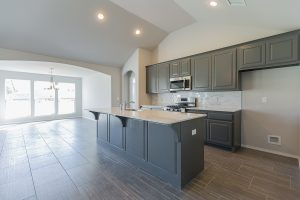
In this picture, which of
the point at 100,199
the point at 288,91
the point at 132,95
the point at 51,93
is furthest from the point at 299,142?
the point at 51,93

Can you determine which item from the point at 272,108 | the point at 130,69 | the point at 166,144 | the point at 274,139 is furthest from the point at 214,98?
the point at 130,69

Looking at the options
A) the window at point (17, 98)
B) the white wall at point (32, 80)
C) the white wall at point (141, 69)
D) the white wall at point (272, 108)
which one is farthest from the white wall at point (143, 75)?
the window at point (17, 98)

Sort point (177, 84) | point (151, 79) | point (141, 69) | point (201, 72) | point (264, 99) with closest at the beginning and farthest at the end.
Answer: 1. point (264, 99)
2. point (201, 72)
3. point (177, 84)
4. point (151, 79)
5. point (141, 69)

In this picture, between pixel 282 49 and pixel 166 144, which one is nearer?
pixel 166 144

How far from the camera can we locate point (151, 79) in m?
5.43

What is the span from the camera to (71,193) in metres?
1.90

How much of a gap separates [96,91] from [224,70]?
5.86 meters

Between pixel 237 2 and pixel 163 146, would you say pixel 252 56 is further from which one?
pixel 163 146

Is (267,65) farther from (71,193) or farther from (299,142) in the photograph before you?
(71,193)

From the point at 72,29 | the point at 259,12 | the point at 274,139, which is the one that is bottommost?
the point at 274,139

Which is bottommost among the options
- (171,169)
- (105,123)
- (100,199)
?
(100,199)

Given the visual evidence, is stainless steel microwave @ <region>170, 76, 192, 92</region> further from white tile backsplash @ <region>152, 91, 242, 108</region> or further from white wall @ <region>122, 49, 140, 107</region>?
white wall @ <region>122, 49, 140, 107</region>

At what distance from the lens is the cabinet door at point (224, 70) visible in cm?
341

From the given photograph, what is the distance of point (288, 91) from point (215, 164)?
207 cm
